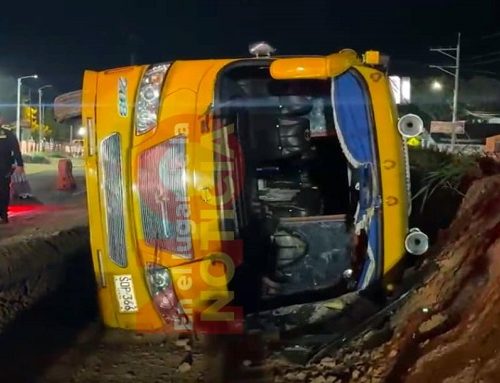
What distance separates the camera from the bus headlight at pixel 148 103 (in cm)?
519

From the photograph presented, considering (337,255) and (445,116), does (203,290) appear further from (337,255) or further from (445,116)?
(445,116)

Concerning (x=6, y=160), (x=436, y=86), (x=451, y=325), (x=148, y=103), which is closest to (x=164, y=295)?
(x=148, y=103)

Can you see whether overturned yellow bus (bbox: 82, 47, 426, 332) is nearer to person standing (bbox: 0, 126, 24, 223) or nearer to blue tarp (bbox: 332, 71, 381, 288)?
blue tarp (bbox: 332, 71, 381, 288)

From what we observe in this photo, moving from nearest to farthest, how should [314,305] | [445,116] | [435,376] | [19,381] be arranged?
[435,376]
[19,381]
[314,305]
[445,116]

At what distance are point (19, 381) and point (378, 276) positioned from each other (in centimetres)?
237

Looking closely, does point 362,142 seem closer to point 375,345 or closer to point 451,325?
point 375,345

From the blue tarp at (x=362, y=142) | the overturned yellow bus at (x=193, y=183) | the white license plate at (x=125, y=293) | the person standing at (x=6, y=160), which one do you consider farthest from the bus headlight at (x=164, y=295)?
the person standing at (x=6, y=160)

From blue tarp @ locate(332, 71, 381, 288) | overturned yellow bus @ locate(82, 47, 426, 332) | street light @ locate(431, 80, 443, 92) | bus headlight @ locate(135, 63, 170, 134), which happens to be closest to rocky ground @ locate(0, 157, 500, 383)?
overturned yellow bus @ locate(82, 47, 426, 332)

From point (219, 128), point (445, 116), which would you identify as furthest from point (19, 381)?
point (445, 116)

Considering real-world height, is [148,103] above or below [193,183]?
above

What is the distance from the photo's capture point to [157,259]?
16.9ft

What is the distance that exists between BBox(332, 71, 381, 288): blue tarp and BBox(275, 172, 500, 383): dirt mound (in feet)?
1.53

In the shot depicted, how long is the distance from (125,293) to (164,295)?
0.89ft

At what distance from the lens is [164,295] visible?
522cm
